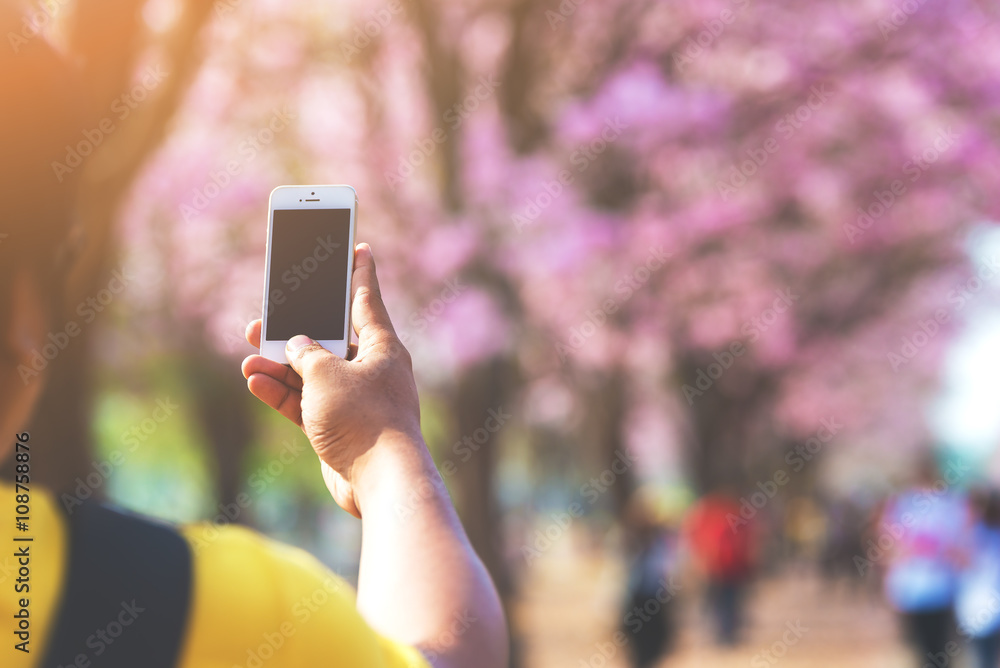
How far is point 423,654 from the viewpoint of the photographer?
111cm

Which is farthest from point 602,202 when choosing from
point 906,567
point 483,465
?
point 906,567

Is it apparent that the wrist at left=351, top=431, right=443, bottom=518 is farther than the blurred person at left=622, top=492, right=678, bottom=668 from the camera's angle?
No

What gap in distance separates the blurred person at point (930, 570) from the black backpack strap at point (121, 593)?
6.90m

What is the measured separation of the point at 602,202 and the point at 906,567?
474 centimetres

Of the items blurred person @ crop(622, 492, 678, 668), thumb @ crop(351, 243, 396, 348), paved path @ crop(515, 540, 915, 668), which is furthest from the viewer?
paved path @ crop(515, 540, 915, 668)

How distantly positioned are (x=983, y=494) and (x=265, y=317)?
6.98m

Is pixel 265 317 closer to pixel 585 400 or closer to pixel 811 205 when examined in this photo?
pixel 811 205

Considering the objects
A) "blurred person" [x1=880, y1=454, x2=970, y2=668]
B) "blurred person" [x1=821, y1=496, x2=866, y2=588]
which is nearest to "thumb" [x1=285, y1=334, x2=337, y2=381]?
"blurred person" [x1=880, y1=454, x2=970, y2=668]

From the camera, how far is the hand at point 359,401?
133 cm

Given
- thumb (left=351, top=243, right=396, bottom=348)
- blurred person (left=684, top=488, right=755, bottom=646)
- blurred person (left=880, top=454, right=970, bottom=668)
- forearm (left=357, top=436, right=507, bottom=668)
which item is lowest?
blurred person (left=684, top=488, right=755, bottom=646)

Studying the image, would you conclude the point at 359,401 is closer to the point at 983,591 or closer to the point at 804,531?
the point at 983,591

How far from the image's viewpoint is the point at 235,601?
0.91 metres

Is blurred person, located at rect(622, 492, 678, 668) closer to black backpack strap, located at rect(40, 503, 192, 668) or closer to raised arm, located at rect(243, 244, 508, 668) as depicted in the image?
raised arm, located at rect(243, 244, 508, 668)

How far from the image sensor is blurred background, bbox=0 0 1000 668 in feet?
23.5
